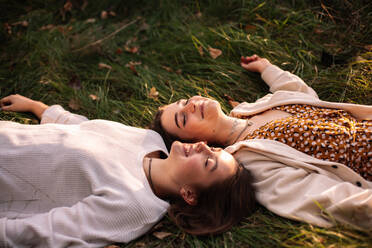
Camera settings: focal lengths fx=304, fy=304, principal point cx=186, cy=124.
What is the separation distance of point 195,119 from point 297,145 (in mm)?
982

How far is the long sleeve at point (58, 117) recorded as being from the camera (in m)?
3.48

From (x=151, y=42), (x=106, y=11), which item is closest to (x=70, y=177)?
(x=151, y=42)

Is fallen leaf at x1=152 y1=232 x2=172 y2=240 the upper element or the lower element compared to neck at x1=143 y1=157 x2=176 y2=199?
lower

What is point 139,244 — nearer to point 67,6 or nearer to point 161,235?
point 161,235

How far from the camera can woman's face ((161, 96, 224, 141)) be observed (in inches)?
120

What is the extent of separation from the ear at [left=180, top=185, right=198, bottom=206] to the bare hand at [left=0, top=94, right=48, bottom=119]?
2.20 meters

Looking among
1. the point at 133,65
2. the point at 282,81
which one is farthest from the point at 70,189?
the point at 282,81

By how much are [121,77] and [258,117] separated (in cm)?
216

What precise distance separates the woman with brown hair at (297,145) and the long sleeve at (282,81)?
18mm

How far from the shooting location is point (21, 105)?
3.71 metres

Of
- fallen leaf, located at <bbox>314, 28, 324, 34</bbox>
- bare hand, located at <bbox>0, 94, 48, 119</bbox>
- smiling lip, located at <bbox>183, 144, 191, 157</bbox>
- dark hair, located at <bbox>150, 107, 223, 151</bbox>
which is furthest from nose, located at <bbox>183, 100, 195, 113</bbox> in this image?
fallen leaf, located at <bbox>314, 28, 324, 34</bbox>

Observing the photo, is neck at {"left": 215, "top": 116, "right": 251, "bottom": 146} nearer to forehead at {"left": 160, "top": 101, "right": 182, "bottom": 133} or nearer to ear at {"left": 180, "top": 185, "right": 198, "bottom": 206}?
forehead at {"left": 160, "top": 101, "right": 182, "bottom": 133}

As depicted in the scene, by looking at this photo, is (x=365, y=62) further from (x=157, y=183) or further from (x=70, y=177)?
(x=70, y=177)

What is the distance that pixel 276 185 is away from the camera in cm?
254
